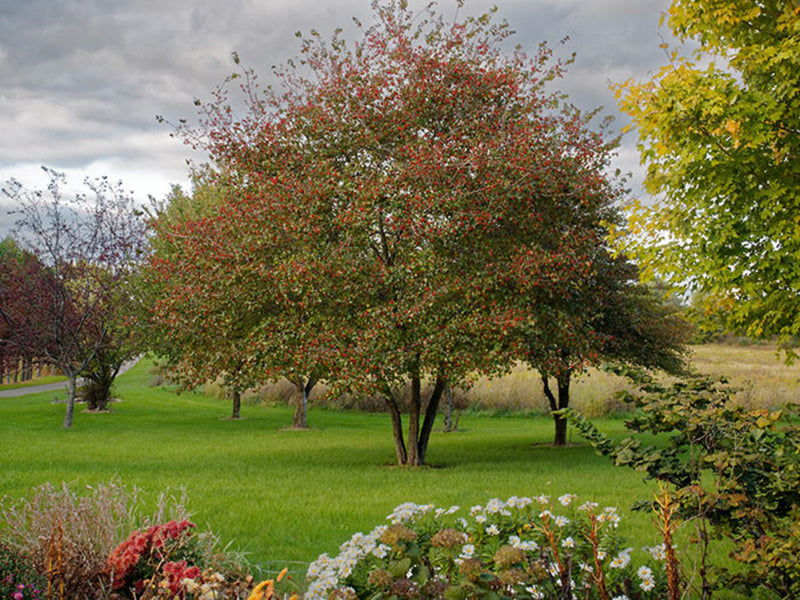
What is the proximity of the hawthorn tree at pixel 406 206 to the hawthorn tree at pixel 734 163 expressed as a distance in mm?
1487

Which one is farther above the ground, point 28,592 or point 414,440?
point 28,592

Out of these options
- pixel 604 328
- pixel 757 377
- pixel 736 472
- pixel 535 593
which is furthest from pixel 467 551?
pixel 757 377

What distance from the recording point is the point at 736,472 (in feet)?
15.8

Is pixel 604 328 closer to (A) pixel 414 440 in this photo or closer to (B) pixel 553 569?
(A) pixel 414 440

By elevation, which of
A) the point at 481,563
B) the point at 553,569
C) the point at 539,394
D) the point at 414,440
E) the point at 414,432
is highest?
the point at 481,563

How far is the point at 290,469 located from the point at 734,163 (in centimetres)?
1033

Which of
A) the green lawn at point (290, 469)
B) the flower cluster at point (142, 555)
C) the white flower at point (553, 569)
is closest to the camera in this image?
the white flower at point (553, 569)

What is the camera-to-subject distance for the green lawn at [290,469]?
8.62 meters

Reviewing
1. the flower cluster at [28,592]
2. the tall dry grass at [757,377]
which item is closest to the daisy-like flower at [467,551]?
the flower cluster at [28,592]

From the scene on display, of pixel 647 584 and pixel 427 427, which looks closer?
pixel 647 584

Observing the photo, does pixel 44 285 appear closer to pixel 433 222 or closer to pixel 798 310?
pixel 433 222

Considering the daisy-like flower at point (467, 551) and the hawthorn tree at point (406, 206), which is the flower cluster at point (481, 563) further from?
the hawthorn tree at point (406, 206)

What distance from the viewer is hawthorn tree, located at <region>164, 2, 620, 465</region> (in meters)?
12.4

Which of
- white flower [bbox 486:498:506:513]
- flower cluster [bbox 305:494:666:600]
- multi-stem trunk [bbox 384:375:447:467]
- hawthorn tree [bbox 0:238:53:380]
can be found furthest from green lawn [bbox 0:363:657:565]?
hawthorn tree [bbox 0:238:53:380]
